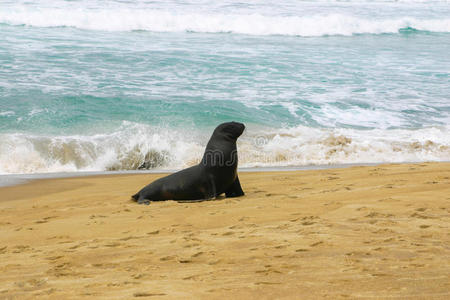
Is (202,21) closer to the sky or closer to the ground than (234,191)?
closer to the sky

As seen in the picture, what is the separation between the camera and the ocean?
10.8 metres

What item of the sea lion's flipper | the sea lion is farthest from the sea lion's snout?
the sea lion's flipper

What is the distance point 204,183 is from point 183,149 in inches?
186

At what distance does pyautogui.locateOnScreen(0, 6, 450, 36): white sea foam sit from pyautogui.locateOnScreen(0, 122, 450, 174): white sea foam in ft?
66.0

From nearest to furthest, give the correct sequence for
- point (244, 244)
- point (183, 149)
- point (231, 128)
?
point (244, 244) < point (231, 128) < point (183, 149)

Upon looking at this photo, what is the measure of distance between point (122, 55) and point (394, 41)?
18322 millimetres

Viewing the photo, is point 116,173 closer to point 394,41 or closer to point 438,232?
point 438,232

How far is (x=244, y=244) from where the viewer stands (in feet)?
12.4

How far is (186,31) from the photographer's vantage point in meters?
31.2

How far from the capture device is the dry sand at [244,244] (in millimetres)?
2875

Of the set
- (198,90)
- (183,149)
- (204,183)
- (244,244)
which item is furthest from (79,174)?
(198,90)

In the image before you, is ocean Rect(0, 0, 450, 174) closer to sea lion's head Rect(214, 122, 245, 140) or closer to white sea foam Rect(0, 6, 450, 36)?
white sea foam Rect(0, 6, 450, 36)

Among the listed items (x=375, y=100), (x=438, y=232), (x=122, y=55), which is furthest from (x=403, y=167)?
(x=122, y=55)

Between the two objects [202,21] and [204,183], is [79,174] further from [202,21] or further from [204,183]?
[202,21]
